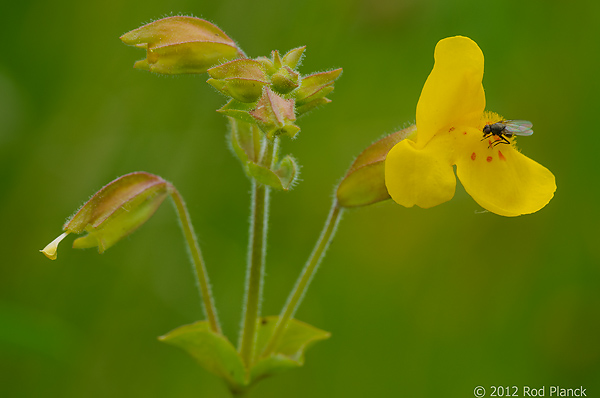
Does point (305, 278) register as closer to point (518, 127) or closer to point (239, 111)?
point (239, 111)

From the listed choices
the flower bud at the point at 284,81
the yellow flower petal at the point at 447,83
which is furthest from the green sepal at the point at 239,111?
the yellow flower petal at the point at 447,83

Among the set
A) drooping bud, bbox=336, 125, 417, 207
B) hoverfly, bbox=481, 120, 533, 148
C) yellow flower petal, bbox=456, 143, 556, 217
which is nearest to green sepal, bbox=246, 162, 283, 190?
drooping bud, bbox=336, 125, 417, 207

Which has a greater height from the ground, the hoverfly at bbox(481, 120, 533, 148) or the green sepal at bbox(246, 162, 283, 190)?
the hoverfly at bbox(481, 120, 533, 148)

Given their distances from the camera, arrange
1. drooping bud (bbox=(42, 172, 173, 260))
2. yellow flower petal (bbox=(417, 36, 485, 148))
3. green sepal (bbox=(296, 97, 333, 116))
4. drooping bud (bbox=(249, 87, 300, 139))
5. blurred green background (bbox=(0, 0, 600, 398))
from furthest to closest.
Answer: blurred green background (bbox=(0, 0, 600, 398))
drooping bud (bbox=(42, 172, 173, 260))
green sepal (bbox=(296, 97, 333, 116))
yellow flower petal (bbox=(417, 36, 485, 148))
drooping bud (bbox=(249, 87, 300, 139))

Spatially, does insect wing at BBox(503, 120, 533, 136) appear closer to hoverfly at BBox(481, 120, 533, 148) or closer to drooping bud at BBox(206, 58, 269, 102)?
hoverfly at BBox(481, 120, 533, 148)

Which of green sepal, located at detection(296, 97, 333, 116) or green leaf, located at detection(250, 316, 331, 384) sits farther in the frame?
green leaf, located at detection(250, 316, 331, 384)

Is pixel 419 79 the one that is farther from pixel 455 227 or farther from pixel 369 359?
pixel 369 359
